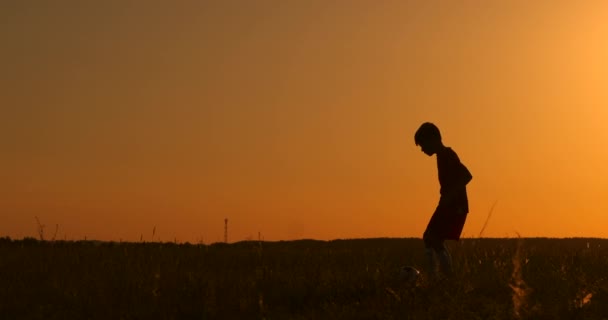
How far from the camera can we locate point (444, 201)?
884cm

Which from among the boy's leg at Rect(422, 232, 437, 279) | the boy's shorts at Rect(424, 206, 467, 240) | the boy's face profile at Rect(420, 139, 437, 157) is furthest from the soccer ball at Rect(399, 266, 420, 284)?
the boy's face profile at Rect(420, 139, 437, 157)

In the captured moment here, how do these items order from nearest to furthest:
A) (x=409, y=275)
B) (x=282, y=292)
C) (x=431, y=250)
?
(x=282, y=292) < (x=409, y=275) < (x=431, y=250)

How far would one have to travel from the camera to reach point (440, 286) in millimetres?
7625

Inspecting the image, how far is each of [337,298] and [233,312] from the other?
107 centimetres

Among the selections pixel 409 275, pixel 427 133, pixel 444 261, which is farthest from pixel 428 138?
pixel 409 275

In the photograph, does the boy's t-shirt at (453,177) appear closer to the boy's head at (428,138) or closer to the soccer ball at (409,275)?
the boy's head at (428,138)

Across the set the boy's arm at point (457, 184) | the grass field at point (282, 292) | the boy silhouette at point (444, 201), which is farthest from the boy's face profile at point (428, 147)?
the grass field at point (282, 292)

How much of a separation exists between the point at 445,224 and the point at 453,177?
1.69ft

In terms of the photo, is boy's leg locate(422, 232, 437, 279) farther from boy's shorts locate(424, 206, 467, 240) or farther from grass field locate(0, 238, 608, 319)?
grass field locate(0, 238, 608, 319)

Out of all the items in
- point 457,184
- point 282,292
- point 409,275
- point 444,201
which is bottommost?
point 282,292

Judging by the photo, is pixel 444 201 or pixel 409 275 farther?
pixel 444 201

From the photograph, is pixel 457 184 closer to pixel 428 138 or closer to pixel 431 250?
pixel 428 138

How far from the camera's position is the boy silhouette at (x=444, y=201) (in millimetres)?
8734

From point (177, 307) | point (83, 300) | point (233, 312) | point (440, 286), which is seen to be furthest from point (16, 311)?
point (440, 286)
